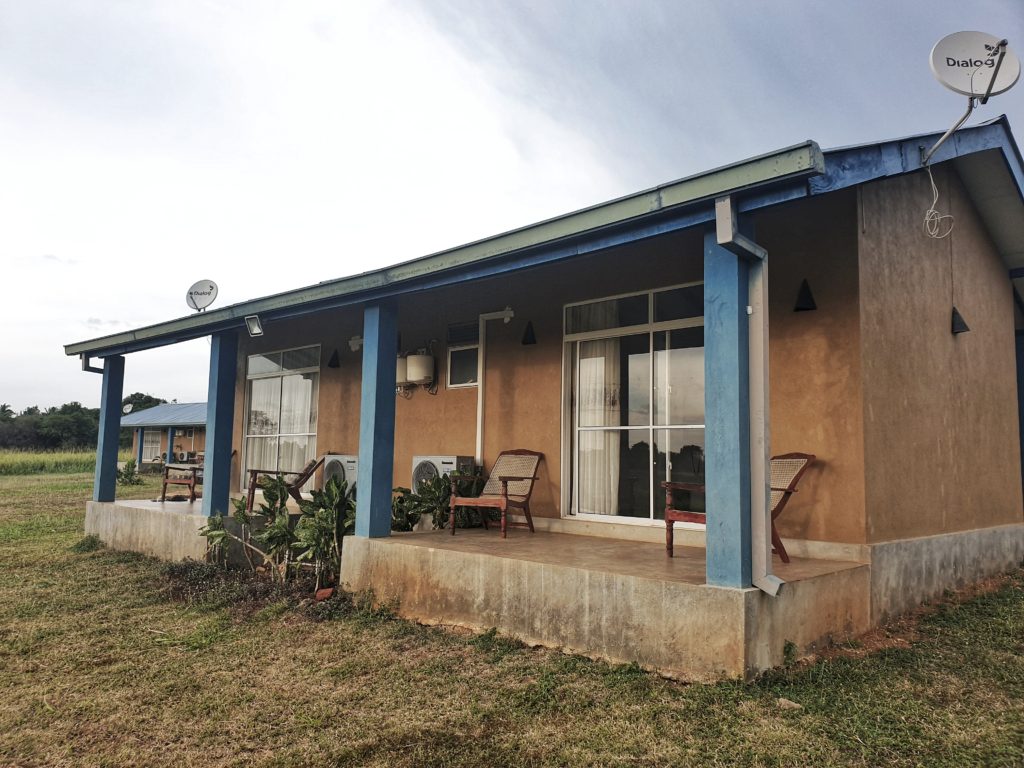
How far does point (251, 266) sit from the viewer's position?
632 inches

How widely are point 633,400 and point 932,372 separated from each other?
242 cm

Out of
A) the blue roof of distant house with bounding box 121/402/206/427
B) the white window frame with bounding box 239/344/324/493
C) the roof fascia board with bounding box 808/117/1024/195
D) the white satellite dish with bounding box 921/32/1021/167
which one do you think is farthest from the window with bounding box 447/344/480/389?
the blue roof of distant house with bounding box 121/402/206/427

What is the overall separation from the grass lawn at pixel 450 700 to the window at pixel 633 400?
187 cm

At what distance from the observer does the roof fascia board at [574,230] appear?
11.1 ft

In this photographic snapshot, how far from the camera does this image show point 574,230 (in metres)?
4.23

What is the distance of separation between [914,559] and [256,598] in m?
4.98

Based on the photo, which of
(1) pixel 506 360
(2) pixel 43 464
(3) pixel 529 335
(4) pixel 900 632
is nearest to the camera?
(4) pixel 900 632

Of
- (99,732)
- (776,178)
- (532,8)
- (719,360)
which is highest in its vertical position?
(532,8)

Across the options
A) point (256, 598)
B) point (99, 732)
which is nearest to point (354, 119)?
point (256, 598)

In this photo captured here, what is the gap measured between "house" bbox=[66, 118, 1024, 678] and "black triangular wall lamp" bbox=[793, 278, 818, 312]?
0.05 ft

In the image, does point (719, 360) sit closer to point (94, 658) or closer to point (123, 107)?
point (94, 658)

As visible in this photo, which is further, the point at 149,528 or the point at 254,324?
the point at 149,528

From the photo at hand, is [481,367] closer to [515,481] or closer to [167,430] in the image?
[515,481]

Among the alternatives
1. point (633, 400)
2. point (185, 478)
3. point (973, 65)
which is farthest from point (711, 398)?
point (185, 478)
